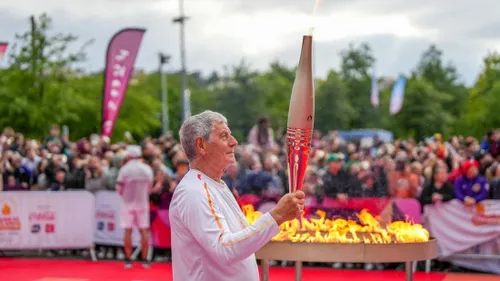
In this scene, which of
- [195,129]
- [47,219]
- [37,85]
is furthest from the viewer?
[37,85]

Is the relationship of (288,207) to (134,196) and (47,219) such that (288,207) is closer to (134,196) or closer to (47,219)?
(134,196)

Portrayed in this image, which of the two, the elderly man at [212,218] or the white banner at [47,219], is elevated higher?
the elderly man at [212,218]

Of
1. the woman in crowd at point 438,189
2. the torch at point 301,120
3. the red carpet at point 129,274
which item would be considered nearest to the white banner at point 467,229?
the woman in crowd at point 438,189

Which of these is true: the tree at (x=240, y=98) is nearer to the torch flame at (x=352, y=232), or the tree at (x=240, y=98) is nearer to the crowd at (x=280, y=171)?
the crowd at (x=280, y=171)

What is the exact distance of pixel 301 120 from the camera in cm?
314

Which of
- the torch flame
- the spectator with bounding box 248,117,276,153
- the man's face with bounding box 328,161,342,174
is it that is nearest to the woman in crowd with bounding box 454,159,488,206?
the man's face with bounding box 328,161,342,174

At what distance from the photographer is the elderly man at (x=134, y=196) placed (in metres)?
12.1

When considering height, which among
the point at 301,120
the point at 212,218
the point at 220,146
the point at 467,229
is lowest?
the point at 467,229

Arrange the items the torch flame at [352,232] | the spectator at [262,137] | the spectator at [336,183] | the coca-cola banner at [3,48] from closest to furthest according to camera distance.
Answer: the torch flame at [352,232]
the spectator at [336,183]
the spectator at [262,137]
the coca-cola banner at [3,48]

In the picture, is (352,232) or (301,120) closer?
(301,120)

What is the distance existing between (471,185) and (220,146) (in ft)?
28.1

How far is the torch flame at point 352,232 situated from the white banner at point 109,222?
6.44 meters

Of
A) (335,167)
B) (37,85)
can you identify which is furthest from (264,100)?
(335,167)

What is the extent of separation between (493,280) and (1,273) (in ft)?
22.0
